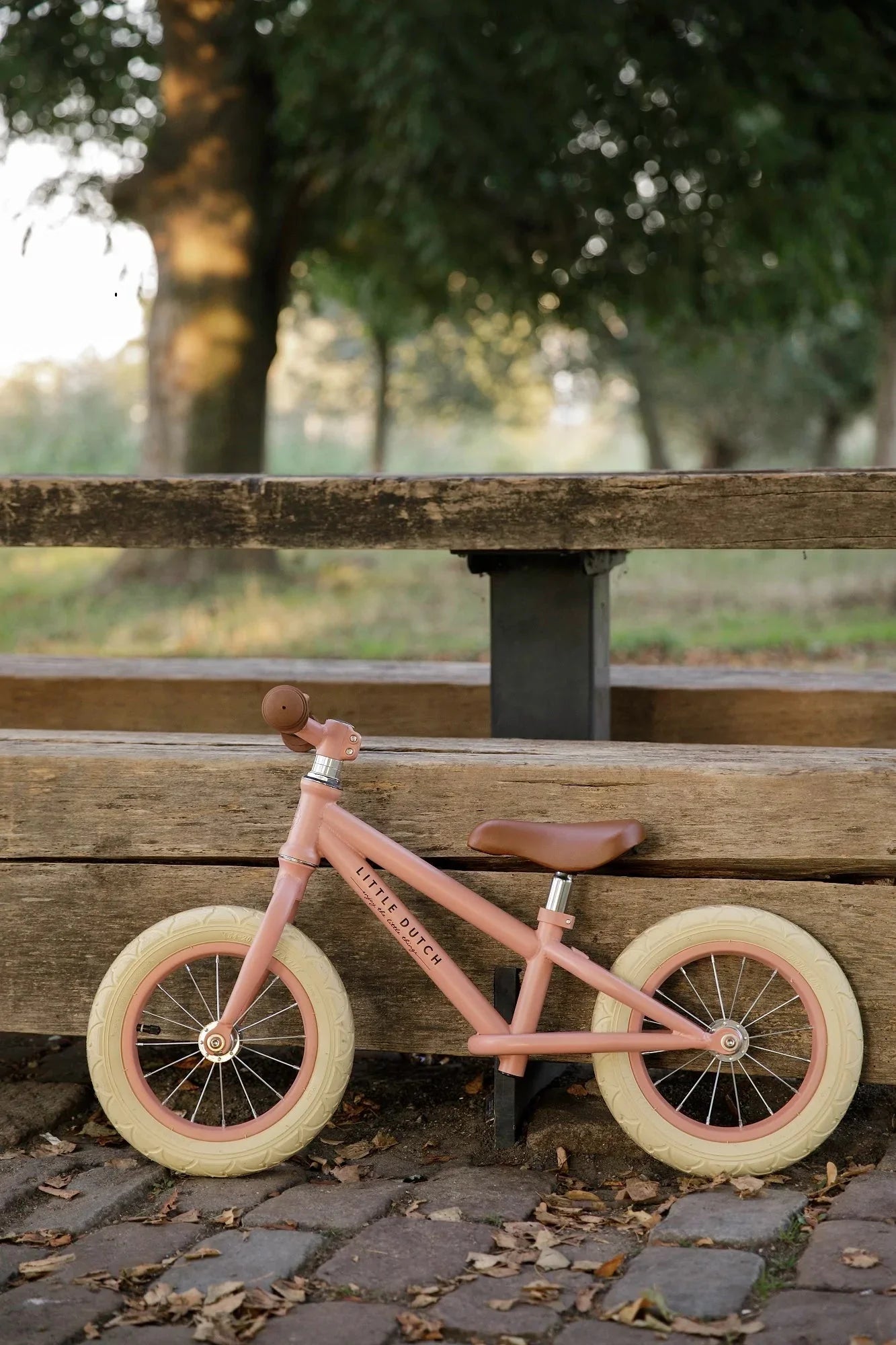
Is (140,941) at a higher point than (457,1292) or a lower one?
higher

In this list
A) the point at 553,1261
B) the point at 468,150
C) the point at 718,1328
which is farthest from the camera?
the point at 468,150

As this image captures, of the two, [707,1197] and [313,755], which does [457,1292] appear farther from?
[313,755]

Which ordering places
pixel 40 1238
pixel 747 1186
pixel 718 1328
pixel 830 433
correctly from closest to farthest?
pixel 718 1328 < pixel 40 1238 < pixel 747 1186 < pixel 830 433

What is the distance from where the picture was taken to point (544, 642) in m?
3.44

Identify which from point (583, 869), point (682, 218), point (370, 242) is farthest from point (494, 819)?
point (370, 242)

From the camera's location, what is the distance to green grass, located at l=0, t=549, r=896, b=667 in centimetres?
1002

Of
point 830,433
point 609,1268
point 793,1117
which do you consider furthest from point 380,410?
point 609,1268

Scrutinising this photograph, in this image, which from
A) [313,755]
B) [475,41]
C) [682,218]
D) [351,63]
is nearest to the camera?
[313,755]

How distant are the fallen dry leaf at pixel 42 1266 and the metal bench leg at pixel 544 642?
1.57 metres

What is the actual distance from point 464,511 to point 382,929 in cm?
98

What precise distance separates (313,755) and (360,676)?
1.17 metres

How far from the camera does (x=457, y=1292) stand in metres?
2.44

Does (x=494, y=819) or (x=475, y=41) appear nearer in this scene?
(x=494, y=819)

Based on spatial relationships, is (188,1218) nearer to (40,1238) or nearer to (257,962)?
(40,1238)
